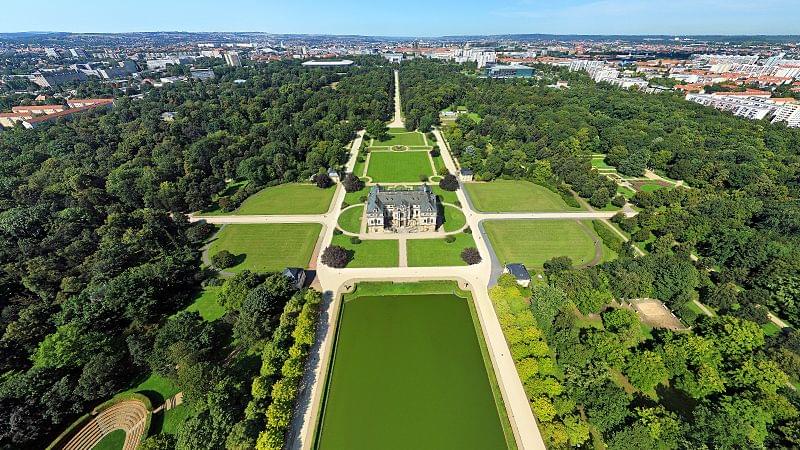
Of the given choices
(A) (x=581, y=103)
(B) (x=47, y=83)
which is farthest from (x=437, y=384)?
(B) (x=47, y=83)

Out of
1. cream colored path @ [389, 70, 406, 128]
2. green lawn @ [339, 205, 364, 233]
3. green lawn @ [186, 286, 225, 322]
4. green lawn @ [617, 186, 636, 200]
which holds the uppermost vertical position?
cream colored path @ [389, 70, 406, 128]

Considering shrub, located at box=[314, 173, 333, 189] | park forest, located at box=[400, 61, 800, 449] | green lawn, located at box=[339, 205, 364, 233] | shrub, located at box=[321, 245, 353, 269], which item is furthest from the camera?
shrub, located at box=[314, 173, 333, 189]

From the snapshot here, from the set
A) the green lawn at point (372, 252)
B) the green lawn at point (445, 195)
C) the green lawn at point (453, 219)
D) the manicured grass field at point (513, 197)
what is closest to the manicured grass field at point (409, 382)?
the green lawn at point (372, 252)

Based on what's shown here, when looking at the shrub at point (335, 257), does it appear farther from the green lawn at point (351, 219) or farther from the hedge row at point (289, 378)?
the green lawn at point (351, 219)

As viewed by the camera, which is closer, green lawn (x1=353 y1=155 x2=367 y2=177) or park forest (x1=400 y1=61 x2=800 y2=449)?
park forest (x1=400 y1=61 x2=800 y2=449)

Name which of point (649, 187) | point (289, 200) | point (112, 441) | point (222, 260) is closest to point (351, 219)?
point (289, 200)

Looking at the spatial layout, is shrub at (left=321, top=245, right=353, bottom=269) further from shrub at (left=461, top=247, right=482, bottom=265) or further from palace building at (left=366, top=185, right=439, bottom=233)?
shrub at (left=461, top=247, right=482, bottom=265)

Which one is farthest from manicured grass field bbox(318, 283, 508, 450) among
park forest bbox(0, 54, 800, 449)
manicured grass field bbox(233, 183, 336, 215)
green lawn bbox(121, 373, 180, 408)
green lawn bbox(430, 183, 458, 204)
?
manicured grass field bbox(233, 183, 336, 215)
